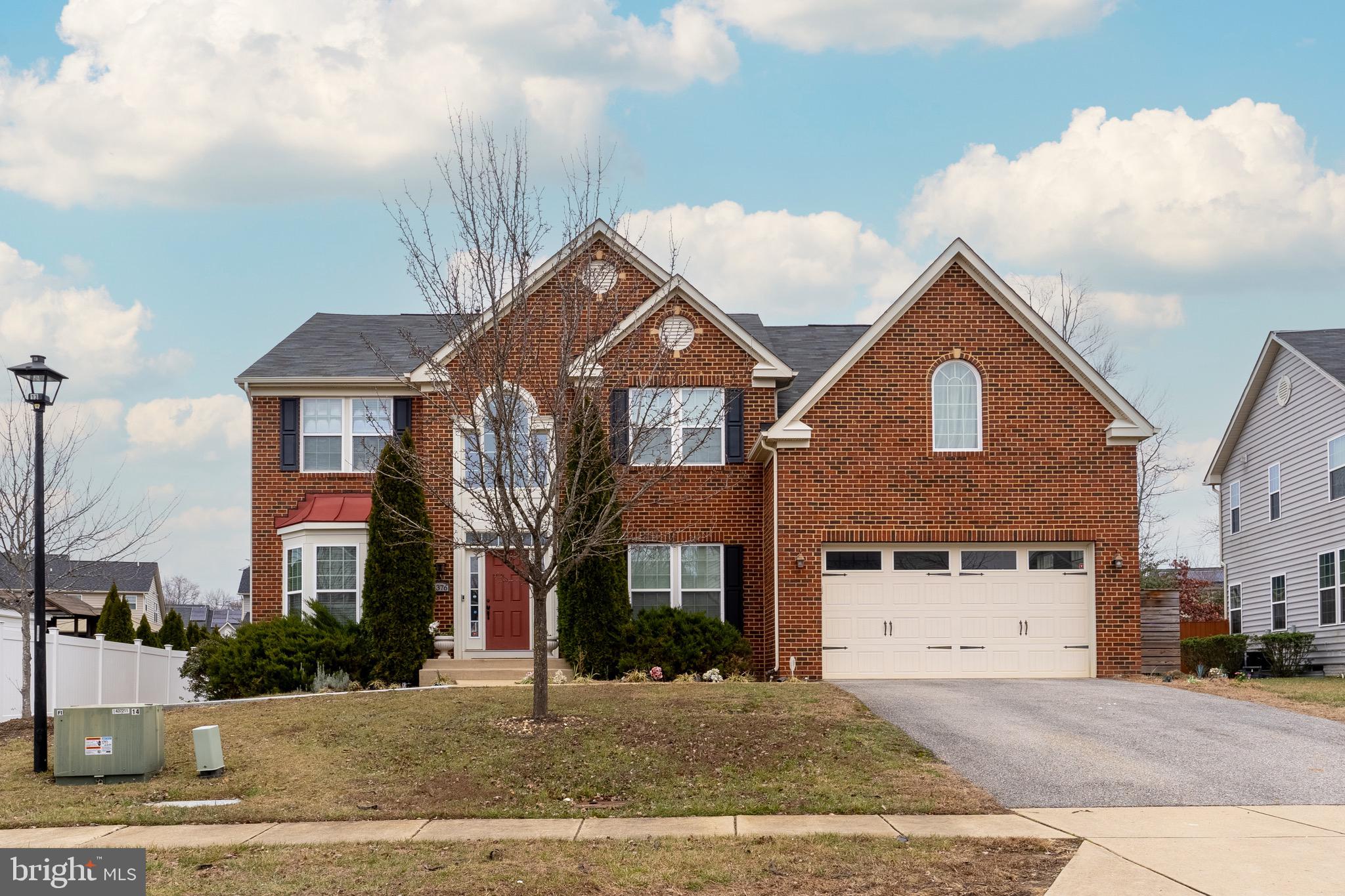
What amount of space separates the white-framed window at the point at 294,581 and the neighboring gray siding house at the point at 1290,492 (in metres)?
20.7

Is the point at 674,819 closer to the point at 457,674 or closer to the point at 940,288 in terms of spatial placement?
the point at 457,674

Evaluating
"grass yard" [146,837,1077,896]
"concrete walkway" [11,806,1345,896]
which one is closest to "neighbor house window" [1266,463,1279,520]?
"concrete walkway" [11,806,1345,896]

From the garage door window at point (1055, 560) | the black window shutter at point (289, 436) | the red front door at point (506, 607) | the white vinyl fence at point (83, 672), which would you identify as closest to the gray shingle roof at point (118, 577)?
the white vinyl fence at point (83, 672)

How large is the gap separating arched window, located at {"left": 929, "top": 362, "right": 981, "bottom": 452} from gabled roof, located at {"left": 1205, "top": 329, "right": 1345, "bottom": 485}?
9.65 meters

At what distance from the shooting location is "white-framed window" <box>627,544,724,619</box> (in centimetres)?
2241

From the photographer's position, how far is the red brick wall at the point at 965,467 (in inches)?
828

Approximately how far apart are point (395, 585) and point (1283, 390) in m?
20.7

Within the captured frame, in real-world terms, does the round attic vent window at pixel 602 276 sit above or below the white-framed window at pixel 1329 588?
above

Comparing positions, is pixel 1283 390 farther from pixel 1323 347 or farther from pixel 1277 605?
pixel 1277 605

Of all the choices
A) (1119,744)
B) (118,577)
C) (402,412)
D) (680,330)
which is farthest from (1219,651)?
(118,577)

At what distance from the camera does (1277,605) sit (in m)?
30.8

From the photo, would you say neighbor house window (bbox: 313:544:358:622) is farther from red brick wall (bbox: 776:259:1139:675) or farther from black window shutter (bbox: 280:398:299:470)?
red brick wall (bbox: 776:259:1139:675)

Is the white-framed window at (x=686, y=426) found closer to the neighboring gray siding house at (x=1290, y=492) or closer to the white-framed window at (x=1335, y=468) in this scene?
the neighboring gray siding house at (x=1290, y=492)

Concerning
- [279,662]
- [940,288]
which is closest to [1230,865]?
[940,288]
